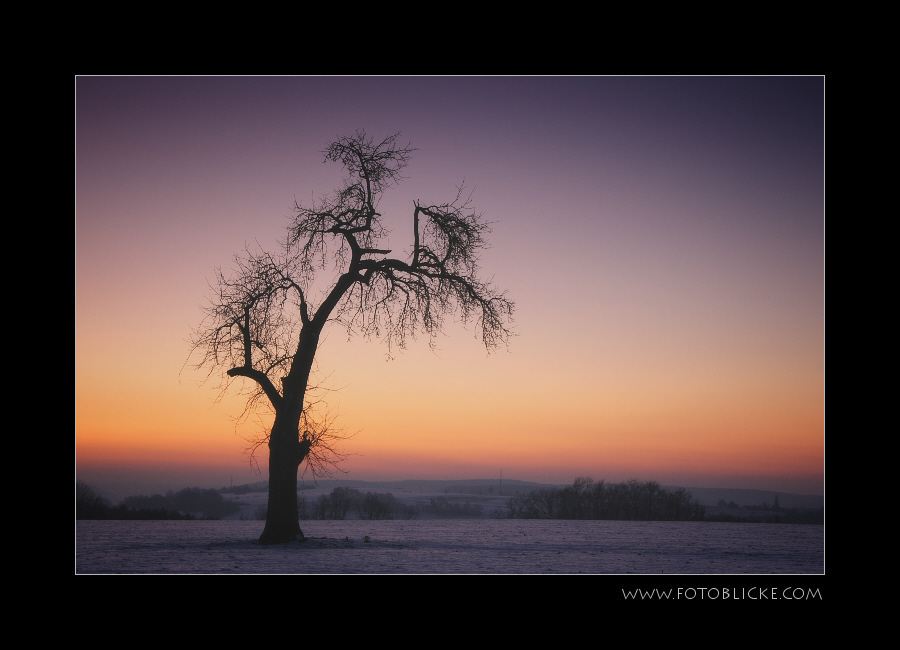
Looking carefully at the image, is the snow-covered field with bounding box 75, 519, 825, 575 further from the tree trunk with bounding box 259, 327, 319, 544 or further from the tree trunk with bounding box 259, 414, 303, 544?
the tree trunk with bounding box 259, 327, 319, 544

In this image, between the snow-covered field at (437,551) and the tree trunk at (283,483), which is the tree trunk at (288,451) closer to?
the tree trunk at (283,483)

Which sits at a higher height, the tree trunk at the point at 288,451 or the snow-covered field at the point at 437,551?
the tree trunk at the point at 288,451

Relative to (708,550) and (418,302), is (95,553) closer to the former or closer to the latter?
(418,302)

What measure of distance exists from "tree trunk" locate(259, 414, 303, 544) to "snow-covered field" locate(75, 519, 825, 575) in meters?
0.57

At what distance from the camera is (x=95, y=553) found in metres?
15.7

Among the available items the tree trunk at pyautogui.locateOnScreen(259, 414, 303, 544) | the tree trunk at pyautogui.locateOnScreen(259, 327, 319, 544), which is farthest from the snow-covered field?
the tree trunk at pyautogui.locateOnScreen(259, 327, 319, 544)

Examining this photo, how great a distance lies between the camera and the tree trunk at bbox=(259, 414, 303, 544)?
61.2 ft

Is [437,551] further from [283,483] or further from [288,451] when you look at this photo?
[288,451]

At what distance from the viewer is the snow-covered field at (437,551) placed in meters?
13.7

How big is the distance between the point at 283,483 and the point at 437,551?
16.1ft

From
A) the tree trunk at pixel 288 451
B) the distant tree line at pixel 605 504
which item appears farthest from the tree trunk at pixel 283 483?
the distant tree line at pixel 605 504

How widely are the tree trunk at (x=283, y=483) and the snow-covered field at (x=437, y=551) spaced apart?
22.4 inches
